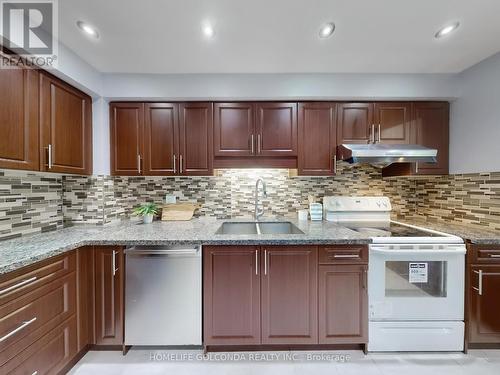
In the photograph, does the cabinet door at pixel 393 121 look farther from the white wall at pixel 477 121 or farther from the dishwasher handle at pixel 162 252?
the dishwasher handle at pixel 162 252

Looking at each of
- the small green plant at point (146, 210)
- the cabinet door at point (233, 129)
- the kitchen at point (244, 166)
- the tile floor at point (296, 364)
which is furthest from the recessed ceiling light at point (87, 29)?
the tile floor at point (296, 364)

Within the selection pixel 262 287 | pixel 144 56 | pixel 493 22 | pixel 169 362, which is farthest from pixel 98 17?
pixel 493 22

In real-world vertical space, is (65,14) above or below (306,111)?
above

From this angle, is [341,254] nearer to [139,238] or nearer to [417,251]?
[417,251]

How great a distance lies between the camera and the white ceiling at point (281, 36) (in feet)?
4.95

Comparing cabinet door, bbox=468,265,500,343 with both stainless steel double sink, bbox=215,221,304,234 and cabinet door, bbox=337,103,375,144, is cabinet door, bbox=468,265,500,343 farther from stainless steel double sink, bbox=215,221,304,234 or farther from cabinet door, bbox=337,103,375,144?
stainless steel double sink, bbox=215,221,304,234

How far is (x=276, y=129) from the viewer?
2.35 metres

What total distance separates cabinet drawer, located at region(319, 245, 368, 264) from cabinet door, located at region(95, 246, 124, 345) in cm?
157

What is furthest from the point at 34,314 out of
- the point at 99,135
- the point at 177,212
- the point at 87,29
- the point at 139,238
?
the point at 87,29

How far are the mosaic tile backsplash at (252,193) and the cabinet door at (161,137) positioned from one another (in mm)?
324

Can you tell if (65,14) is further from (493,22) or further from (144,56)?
(493,22)

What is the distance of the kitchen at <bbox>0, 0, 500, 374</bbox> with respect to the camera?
61.6 inches

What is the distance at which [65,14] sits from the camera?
A: 5.08ft

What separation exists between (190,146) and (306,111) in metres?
1.22
